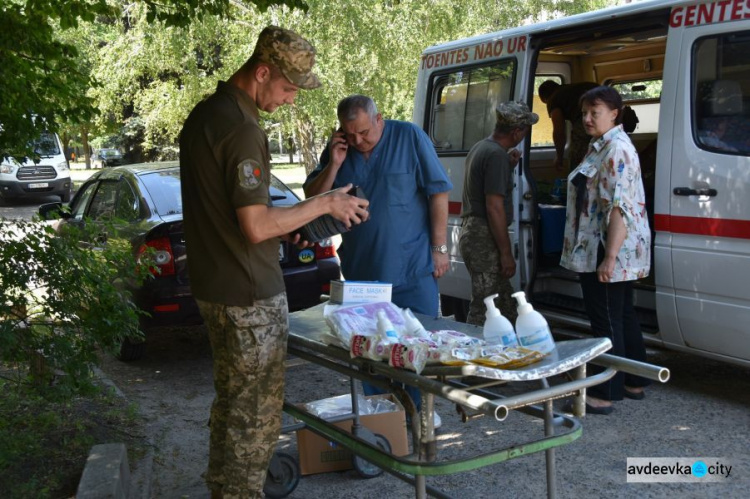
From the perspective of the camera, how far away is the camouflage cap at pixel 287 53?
126 inches

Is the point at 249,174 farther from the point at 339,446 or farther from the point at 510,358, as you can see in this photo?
the point at 339,446

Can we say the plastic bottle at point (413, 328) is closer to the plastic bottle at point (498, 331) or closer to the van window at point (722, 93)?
the plastic bottle at point (498, 331)

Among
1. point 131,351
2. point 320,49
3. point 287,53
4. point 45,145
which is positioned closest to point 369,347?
point 287,53

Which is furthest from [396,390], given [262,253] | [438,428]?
[438,428]

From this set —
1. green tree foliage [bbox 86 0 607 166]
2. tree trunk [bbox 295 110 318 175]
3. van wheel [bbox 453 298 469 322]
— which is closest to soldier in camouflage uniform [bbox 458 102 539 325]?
van wheel [bbox 453 298 469 322]

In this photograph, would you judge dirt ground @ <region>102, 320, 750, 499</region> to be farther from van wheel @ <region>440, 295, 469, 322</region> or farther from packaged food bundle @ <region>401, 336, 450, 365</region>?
van wheel @ <region>440, 295, 469, 322</region>

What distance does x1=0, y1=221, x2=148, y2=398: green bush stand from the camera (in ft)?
→ 15.1

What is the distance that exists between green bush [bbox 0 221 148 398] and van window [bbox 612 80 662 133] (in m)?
4.80

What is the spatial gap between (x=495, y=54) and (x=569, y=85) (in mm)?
1129

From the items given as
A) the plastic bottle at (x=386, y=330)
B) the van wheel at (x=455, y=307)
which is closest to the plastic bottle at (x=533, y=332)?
the plastic bottle at (x=386, y=330)

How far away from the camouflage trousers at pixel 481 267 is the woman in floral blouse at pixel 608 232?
74 cm

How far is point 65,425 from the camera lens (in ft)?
16.3

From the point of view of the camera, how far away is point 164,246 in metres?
6.29

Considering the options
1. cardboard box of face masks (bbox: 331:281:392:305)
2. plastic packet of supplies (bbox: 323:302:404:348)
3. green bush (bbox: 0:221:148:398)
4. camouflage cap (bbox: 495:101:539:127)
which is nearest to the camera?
plastic packet of supplies (bbox: 323:302:404:348)
